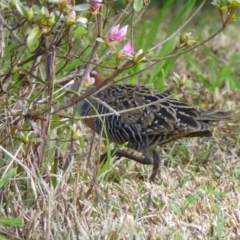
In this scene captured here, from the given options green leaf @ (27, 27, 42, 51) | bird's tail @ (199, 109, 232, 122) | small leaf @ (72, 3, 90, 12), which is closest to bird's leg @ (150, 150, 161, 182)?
bird's tail @ (199, 109, 232, 122)

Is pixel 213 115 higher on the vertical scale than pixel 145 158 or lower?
higher

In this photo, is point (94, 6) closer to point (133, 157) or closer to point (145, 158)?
point (133, 157)

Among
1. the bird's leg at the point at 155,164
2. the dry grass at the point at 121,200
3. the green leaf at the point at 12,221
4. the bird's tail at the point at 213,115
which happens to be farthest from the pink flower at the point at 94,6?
the bird's tail at the point at 213,115

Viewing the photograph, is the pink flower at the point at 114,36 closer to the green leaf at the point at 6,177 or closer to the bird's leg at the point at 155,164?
the green leaf at the point at 6,177

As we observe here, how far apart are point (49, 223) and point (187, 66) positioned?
141 inches

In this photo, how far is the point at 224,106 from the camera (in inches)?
246

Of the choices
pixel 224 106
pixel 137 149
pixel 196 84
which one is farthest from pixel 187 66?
pixel 137 149

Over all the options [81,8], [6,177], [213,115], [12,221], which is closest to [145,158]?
[213,115]

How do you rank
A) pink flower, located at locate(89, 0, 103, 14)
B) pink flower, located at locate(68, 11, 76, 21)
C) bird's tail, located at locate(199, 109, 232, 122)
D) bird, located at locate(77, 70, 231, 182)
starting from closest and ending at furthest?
pink flower, located at locate(68, 11, 76, 21), pink flower, located at locate(89, 0, 103, 14), bird, located at locate(77, 70, 231, 182), bird's tail, located at locate(199, 109, 232, 122)

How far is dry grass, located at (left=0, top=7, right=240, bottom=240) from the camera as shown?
3.70 m

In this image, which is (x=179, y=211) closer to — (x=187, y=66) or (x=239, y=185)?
(x=239, y=185)

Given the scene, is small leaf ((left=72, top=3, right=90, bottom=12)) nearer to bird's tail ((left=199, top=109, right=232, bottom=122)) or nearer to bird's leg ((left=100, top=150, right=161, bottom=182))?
bird's leg ((left=100, top=150, right=161, bottom=182))

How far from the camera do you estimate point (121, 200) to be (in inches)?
170

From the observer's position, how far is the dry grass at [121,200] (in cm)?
370
